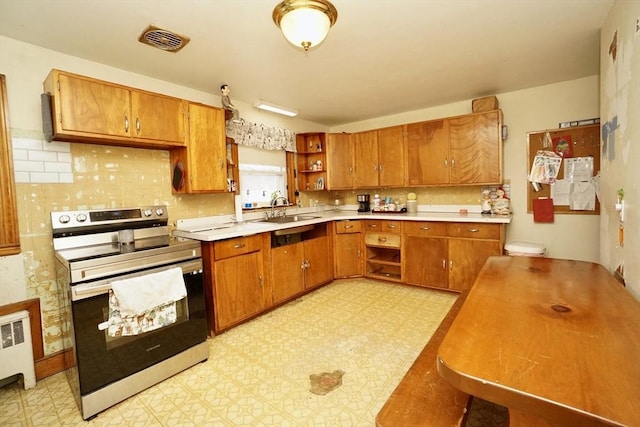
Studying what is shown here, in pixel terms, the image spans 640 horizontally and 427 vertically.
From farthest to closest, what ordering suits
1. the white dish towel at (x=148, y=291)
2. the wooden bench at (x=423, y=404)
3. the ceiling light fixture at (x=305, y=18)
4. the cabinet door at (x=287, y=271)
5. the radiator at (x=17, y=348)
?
the cabinet door at (x=287, y=271) → the radiator at (x=17, y=348) → the white dish towel at (x=148, y=291) → the ceiling light fixture at (x=305, y=18) → the wooden bench at (x=423, y=404)

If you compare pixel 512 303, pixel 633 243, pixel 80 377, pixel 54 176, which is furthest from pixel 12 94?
pixel 633 243

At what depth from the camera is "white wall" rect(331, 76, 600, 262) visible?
122 inches

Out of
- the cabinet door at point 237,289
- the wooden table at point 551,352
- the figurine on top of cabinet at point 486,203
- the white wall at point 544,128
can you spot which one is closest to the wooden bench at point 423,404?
the wooden table at point 551,352

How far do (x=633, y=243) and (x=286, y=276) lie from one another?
266cm

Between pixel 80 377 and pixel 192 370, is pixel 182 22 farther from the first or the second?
pixel 192 370

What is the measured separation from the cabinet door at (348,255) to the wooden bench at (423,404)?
2.61 meters

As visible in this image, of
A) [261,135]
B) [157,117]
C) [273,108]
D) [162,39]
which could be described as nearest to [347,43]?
[162,39]

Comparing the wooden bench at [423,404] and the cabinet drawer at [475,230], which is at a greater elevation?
the cabinet drawer at [475,230]

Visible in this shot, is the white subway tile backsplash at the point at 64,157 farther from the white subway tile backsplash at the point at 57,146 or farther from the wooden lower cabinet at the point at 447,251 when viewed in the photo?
the wooden lower cabinet at the point at 447,251

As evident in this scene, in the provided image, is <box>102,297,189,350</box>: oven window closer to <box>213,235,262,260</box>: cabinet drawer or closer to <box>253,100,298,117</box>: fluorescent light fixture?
<box>213,235,262,260</box>: cabinet drawer

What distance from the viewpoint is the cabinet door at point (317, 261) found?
3496 millimetres

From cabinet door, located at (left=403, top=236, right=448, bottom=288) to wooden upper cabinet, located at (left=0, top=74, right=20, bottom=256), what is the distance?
11.8 feet

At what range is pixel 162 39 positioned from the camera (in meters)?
2.09

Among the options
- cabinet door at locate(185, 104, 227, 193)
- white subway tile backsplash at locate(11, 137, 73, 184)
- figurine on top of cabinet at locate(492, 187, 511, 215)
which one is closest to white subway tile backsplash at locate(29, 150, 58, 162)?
white subway tile backsplash at locate(11, 137, 73, 184)
